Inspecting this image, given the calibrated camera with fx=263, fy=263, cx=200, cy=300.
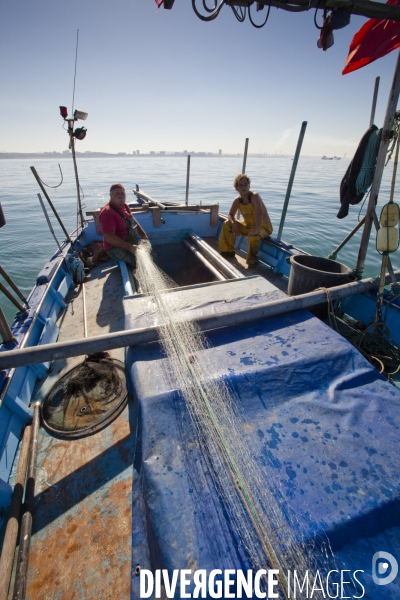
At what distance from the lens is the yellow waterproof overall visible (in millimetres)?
6102

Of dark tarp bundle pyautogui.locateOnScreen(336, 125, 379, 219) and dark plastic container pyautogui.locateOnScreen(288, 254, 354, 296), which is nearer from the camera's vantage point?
dark plastic container pyautogui.locateOnScreen(288, 254, 354, 296)

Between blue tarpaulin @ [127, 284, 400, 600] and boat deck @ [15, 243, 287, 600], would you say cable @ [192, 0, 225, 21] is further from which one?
boat deck @ [15, 243, 287, 600]

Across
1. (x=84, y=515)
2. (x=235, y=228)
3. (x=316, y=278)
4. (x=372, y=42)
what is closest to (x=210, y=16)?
(x=372, y=42)

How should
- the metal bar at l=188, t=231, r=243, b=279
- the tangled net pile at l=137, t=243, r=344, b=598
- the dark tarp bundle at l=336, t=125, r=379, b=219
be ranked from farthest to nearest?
the metal bar at l=188, t=231, r=243, b=279 < the dark tarp bundle at l=336, t=125, r=379, b=219 < the tangled net pile at l=137, t=243, r=344, b=598

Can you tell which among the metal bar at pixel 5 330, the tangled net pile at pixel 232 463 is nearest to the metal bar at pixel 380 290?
the tangled net pile at pixel 232 463

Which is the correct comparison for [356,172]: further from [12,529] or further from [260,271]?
[12,529]

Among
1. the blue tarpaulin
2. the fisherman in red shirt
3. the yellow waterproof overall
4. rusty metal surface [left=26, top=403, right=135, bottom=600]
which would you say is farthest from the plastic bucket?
the fisherman in red shirt

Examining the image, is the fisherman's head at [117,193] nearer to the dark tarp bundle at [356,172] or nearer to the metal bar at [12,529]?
the dark tarp bundle at [356,172]

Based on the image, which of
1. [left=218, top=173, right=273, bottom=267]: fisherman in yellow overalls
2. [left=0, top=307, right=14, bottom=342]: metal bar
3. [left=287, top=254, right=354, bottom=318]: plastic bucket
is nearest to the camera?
[left=0, top=307, right=14, bottom=342]: metal bar

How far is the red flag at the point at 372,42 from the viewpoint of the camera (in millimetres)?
3561

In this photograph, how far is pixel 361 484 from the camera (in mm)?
1552

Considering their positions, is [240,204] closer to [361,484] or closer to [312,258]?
[312,258]

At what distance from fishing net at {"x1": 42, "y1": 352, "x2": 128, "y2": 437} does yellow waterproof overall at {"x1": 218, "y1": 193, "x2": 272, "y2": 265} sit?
4.02 metres

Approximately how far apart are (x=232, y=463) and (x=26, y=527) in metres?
1.73
